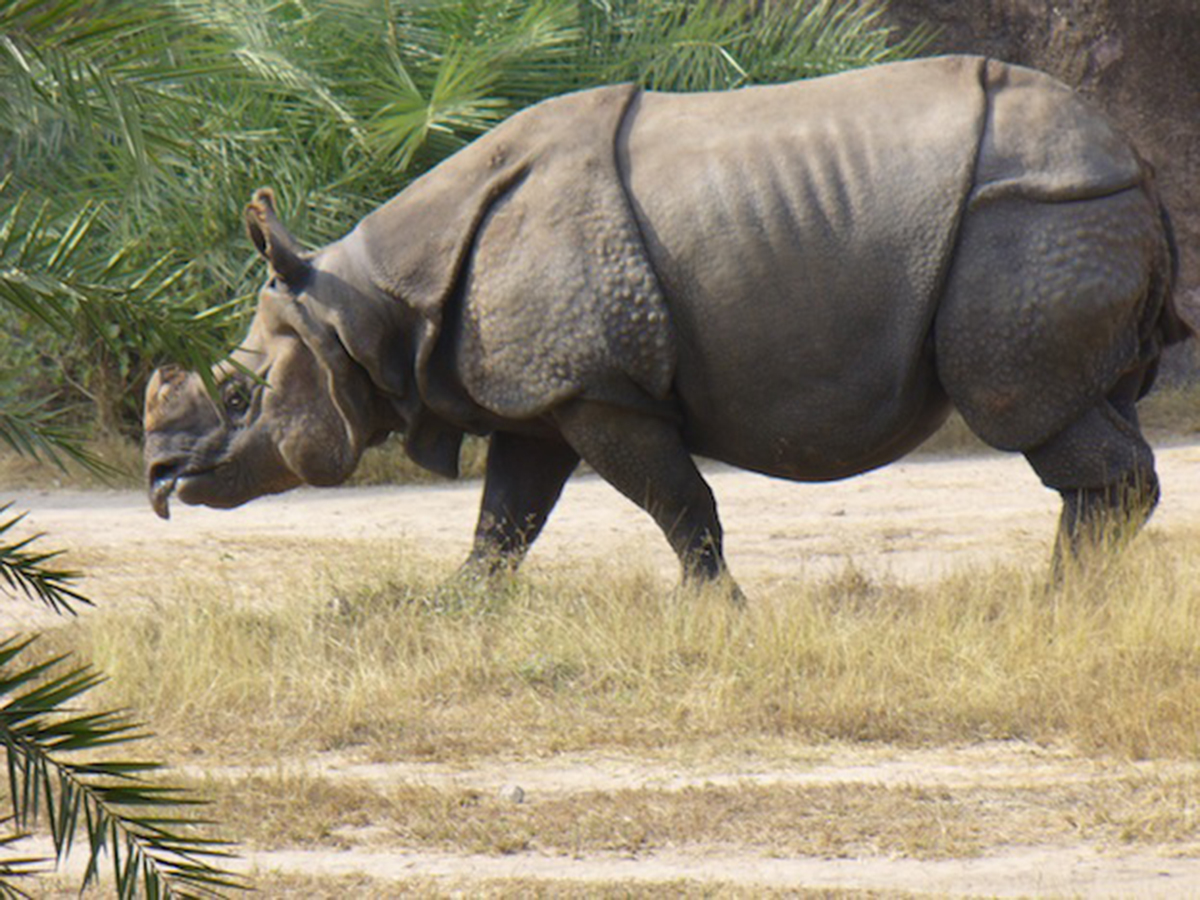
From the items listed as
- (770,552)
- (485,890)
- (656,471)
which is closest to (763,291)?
(656,471)

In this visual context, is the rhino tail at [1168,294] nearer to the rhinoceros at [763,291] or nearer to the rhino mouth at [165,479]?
the rhinoceros at [763,291]

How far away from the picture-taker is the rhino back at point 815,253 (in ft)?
23.2

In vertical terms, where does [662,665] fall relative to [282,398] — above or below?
below

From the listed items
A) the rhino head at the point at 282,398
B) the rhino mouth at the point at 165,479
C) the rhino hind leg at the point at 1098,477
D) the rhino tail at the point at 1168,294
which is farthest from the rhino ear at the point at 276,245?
the rhino tail at the point at 1168,294

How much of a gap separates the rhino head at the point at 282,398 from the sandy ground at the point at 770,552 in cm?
97

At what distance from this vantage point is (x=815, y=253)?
23.4 feet

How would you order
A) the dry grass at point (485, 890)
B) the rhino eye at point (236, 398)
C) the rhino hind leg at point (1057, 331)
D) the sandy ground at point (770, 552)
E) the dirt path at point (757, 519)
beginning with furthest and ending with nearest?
the dirt path at point (757, 519)
the rhino eye at point (236, 398)
the rhino hind leg at point (1057, 331)
the sandy ground at point (770, 552)
the dry grass at point (485, 890)

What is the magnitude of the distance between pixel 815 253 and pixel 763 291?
218 mm

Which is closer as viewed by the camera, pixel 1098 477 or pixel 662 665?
pixel 662 665

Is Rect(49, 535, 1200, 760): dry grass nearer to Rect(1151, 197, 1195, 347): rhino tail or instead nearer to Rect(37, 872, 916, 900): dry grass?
Rect(1151, 197, 1195, 347): rhino tail

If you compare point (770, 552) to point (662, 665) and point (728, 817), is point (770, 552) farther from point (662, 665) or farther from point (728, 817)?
point (728, 817)

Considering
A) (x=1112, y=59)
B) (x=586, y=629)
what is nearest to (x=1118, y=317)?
(x=586, y=629)

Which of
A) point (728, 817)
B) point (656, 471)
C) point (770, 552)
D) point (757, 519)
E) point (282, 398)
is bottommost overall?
point (757, 519)

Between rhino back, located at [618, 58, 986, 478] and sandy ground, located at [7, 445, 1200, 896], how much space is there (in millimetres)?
939
